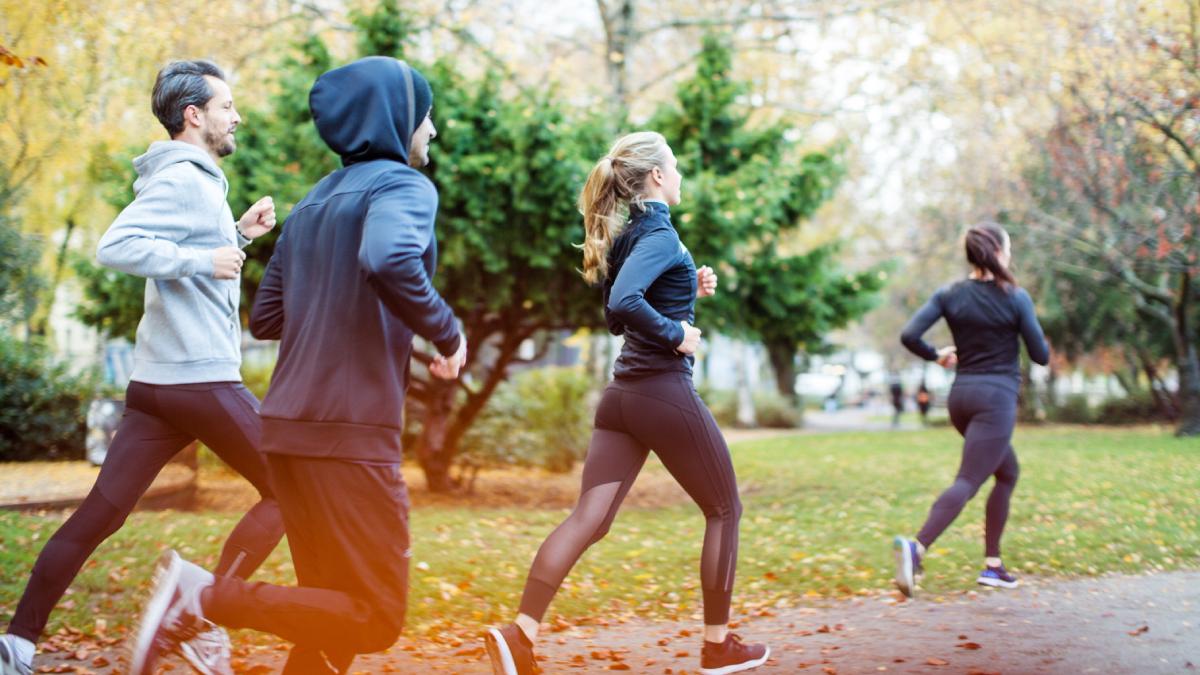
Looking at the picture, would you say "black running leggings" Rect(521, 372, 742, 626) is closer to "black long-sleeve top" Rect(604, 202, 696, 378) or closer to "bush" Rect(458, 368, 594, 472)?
"black long-sleeve top" Rect(604, 202, 696, 378)

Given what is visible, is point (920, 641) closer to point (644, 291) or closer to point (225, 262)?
point (644, 291)

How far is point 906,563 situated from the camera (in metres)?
5.72

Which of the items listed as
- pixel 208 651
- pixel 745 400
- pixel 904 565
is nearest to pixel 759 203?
pixel 904 565

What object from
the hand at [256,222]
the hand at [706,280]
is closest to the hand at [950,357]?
the hand at [706,280]

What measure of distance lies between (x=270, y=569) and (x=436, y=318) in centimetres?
432

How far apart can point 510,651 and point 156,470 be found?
145cm

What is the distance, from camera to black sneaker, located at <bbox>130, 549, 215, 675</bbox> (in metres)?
2.93

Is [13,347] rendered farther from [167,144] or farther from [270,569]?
[167,144]

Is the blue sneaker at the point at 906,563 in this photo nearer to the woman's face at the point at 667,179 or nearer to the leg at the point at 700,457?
the leg at the point at 700,457

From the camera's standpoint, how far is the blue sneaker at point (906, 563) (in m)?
5.72

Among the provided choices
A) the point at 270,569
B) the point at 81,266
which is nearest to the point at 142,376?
the point at 270,569

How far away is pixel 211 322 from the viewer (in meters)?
3.88

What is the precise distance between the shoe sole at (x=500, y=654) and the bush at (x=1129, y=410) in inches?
1185

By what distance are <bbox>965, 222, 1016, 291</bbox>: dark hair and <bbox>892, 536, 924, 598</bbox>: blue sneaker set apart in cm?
158
